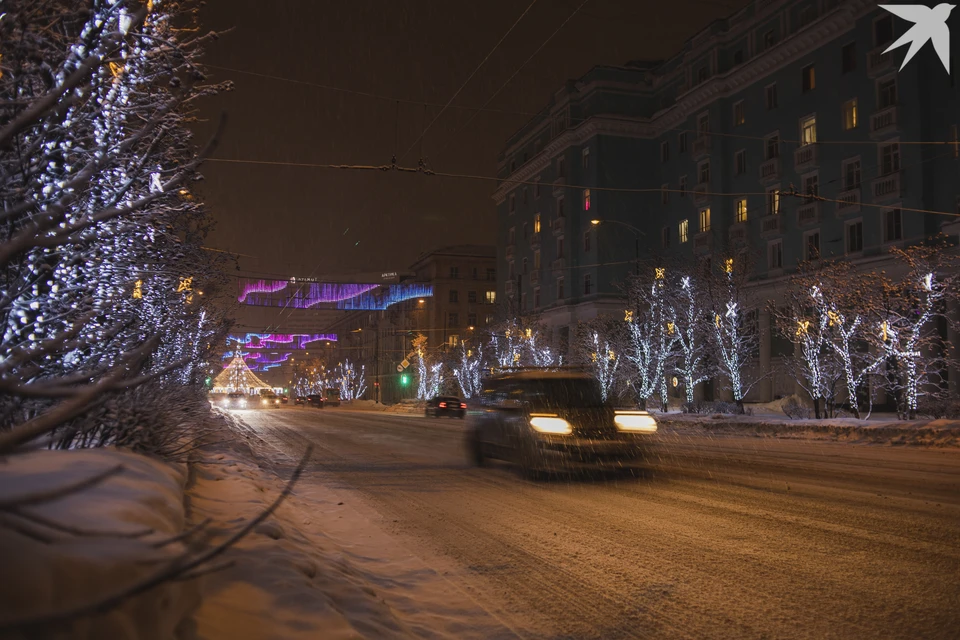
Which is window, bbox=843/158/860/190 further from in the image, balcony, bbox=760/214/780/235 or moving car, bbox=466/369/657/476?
moving car, bbox=466/369/657/476

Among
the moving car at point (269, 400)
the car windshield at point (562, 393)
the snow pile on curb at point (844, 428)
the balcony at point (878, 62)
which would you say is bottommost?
the moving car at point (269, 400)

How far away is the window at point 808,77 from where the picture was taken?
40.8 metres

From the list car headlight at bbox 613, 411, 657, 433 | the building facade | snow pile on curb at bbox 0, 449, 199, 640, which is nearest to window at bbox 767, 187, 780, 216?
car headlight at bbox 613, 411, 657, 433

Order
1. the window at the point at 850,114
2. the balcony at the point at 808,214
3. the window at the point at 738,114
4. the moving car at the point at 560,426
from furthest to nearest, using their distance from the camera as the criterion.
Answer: the window at the point at 738,114
the balcony at the point at 808,214
the window at the point at 850,114
the moving car at the point at 560,426

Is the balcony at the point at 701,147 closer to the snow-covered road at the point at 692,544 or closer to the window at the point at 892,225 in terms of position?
the window at the point at 892,225

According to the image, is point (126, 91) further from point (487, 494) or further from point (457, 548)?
point (487, 494)

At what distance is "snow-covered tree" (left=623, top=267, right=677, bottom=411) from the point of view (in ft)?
130

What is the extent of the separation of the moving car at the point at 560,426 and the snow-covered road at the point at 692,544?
0.45 metres

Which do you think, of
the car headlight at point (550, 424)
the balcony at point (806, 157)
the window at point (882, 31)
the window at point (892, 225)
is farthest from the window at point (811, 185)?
the car headlight at point (550, 424)

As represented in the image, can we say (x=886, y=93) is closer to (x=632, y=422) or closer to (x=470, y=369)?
(x=632, y=422)

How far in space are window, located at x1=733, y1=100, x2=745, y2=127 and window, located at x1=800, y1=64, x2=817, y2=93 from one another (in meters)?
5.41

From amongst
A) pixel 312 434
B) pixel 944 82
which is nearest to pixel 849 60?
pixel 944 82

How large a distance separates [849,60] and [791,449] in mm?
27662

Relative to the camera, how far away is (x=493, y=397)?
14.5 metres
